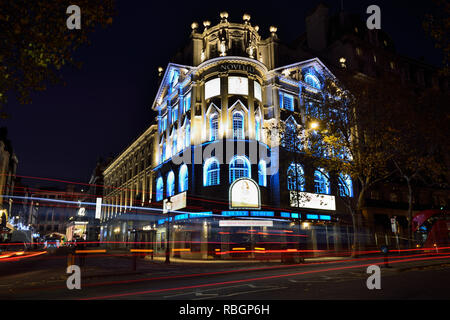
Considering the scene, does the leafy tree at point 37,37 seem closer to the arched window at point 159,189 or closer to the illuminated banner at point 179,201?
the illuminated banner at point 179,201

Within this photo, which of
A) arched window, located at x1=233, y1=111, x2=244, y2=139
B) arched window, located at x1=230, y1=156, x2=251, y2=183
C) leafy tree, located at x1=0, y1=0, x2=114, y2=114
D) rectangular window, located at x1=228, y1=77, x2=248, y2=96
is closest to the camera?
leafy tree, located at x1=0, y1=0, x2=114, y2=114

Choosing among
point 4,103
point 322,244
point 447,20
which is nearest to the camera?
point 4,103

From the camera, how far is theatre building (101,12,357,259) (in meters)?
29.7

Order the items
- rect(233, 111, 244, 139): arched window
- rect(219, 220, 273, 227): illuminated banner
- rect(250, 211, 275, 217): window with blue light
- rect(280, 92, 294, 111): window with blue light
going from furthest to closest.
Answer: rect(280, 92, 294, 111): window with blue light
rect(233, 111, 244, 139): arched window
rect(250, 211, 275, 217): window with blue light
rect(219, 220, 273, 227): illuminated banner

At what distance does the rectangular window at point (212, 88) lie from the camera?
1282 inches

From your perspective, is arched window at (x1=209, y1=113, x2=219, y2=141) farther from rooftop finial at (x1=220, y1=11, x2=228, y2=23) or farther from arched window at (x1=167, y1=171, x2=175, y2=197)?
rooftop finial at (x1=220, y1=11, x2=228, y2=23)

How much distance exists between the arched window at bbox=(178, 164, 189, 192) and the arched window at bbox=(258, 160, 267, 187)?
7.51 metres

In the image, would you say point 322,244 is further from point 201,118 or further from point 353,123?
point 201,118

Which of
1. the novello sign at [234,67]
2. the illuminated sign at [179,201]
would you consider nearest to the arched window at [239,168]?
the illuminated sign at [179,201]

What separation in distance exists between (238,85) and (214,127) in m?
4.66

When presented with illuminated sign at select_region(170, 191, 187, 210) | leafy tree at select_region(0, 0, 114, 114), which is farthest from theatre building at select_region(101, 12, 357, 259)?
leafy tree at select_region(0, 0, 114, 114)
